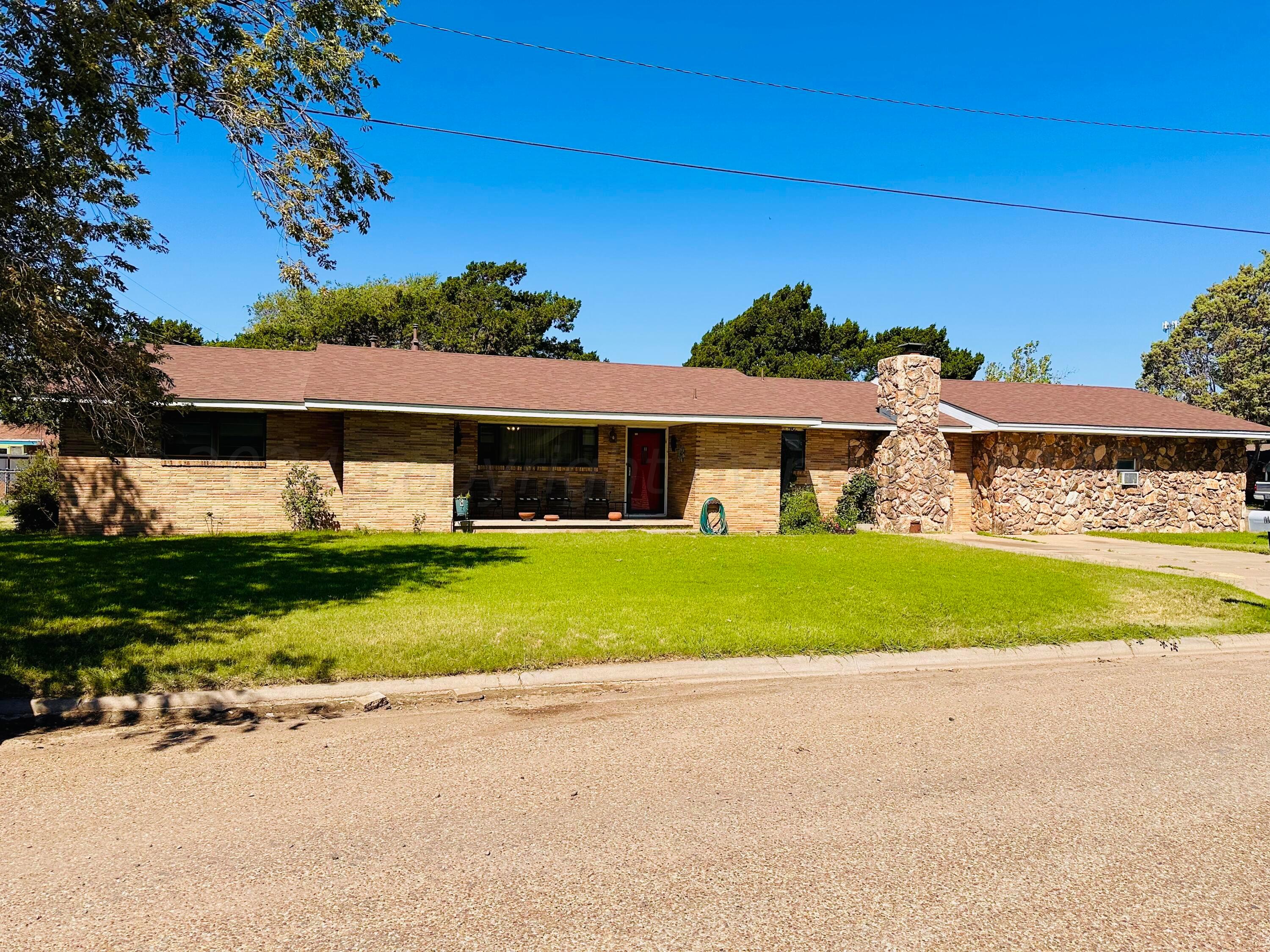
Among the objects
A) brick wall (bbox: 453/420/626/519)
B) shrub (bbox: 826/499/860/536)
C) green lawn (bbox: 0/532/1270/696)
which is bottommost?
green lawn (bbox: 0/532/1270/696)

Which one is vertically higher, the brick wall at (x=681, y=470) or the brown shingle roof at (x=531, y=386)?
the brown shingle roof at (x=531, y=386)

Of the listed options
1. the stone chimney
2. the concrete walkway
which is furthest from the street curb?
the stone chimney

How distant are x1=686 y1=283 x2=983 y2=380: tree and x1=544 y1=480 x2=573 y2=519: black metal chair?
84.4 feet

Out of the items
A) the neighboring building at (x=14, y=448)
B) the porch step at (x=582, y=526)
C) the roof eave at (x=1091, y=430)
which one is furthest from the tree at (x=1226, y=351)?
the neighboring building at (x=14, y=448)

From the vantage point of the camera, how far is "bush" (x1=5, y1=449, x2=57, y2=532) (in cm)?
1672

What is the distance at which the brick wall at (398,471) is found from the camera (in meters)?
16.8

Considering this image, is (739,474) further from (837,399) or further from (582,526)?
(837,399)

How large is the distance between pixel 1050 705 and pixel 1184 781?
1.58 m

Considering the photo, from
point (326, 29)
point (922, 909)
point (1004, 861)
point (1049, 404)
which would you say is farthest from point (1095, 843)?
point (1049, 404)

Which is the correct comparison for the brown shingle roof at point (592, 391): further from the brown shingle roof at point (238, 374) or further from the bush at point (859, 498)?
the bush at point (859, 498)

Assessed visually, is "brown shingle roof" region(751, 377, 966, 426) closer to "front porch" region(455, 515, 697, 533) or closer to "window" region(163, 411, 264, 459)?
"front porch" region(455, 515, 697, 533)

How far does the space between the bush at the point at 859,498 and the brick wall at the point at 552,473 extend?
224 inches

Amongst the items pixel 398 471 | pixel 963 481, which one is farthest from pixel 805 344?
pixel 398 471

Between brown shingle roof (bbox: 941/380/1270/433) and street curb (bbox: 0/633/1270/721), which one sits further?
brown shingle roof (bbox: 941/380/1270/433)
